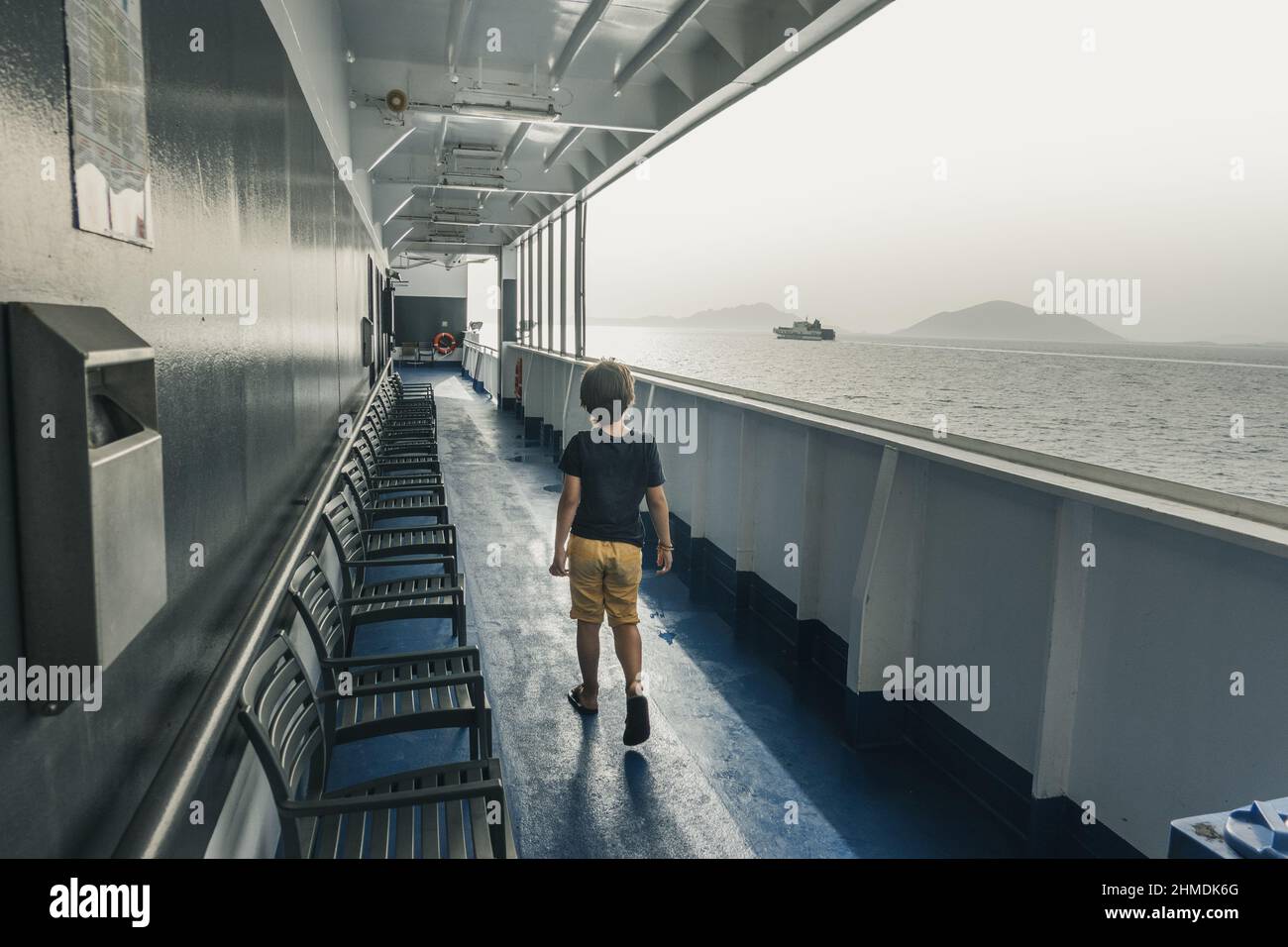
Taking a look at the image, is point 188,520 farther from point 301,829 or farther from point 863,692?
point 863,692

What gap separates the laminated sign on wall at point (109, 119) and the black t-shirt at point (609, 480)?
1766mm

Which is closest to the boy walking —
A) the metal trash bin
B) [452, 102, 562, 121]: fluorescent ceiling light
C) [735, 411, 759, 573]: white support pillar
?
[735, 411, 759, 573]: white support pillar

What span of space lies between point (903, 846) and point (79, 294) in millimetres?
2336

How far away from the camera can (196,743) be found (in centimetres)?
127

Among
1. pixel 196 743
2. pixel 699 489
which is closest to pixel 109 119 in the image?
pixel 196 743

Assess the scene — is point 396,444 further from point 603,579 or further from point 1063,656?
point 1063,656

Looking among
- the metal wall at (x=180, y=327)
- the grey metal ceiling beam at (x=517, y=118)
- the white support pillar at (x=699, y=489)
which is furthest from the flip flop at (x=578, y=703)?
the grey metal ceiling beam at (x=517, y=118)

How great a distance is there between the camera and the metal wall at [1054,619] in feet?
6.13

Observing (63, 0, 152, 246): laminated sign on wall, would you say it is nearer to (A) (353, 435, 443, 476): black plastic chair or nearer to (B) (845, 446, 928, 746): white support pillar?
(B) (845, 446, 928, 746): white support pillar

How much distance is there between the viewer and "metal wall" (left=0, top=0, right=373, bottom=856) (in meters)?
0.86

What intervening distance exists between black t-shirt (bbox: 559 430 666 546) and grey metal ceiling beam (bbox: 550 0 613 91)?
307 centimetres

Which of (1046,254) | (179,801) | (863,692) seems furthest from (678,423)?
(1046,254)

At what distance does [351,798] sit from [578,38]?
5.04 m

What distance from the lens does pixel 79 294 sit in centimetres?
100
